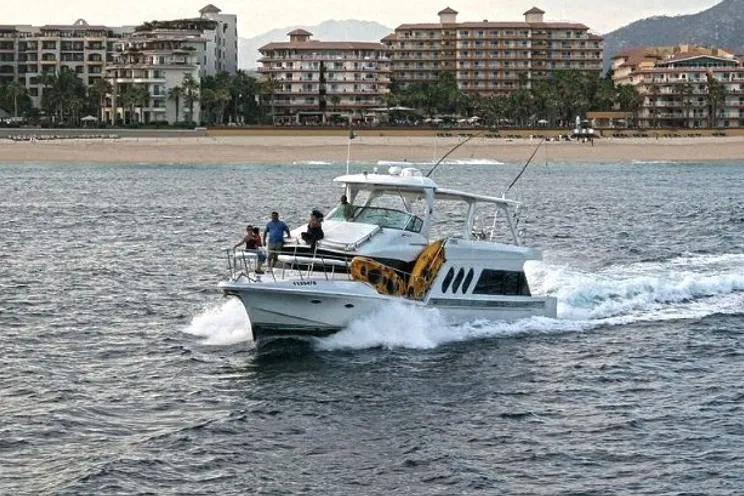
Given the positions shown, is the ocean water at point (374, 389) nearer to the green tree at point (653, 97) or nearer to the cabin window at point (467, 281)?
the cabin window at point (467, 281)

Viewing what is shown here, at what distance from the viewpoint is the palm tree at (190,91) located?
554ft

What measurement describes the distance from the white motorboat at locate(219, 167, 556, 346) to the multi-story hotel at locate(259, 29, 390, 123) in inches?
6351

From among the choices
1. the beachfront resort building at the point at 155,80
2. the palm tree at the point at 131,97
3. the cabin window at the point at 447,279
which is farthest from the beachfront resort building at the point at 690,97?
the cabin window at the point at 447,279

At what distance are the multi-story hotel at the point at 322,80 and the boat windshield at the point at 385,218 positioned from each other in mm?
162093

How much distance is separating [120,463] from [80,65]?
183140 millimetres

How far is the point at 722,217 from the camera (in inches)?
2744

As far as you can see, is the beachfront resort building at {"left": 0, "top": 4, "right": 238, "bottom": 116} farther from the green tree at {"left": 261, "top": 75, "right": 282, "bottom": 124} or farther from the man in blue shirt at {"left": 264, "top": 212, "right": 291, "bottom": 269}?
the man in blue shirt at {"left": 264, "top": 212, "right": 291, "bottom": 269}

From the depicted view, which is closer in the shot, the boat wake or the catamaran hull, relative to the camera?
the catamaran hull

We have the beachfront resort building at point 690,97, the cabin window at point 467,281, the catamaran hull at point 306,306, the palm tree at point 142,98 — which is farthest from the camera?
the beachfront resort building at point 690,97

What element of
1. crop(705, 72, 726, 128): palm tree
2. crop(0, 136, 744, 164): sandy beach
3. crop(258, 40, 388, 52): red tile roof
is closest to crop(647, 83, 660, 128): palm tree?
crop(705, 72, 726, 128): palm tree

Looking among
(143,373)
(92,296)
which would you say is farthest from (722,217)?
(143,373)

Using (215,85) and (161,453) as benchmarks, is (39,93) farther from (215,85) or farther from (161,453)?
(161,453)

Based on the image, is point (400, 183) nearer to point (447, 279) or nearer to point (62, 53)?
point (447, 279)

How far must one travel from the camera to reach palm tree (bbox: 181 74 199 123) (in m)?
169
